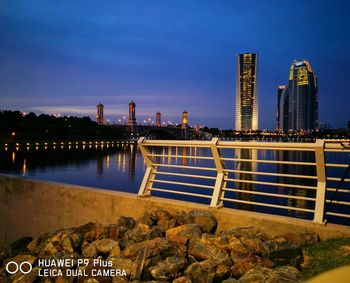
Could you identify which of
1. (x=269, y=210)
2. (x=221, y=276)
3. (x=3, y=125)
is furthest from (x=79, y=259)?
(x=3, y=125)

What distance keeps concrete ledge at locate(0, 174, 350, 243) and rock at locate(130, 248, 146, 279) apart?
1510mm

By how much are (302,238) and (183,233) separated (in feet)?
5.19

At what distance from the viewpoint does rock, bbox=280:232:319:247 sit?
14.3 feet

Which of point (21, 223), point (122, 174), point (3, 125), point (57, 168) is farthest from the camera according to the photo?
point (3, 125)

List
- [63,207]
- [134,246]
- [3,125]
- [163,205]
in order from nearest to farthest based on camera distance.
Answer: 1. [134,246]
2. [163,205]
3. [63,207]
4. [3,125]

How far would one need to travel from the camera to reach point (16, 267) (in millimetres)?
5586

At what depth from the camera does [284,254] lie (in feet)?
13.2

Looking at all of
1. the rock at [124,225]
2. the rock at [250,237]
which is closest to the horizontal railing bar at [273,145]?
the rock at [250,237]

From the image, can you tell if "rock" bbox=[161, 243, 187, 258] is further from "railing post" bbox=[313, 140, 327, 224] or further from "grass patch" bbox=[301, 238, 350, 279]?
"railing post" bbox=[313, 140, 327, 224]

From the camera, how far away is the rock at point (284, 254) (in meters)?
3.93

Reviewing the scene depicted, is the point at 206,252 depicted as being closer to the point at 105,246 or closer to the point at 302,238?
the point at 302,238

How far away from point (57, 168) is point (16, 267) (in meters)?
42.7

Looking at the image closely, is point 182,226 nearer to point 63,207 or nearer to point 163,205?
point 163,205

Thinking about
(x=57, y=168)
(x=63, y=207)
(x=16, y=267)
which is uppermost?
(x=63, y=207)
